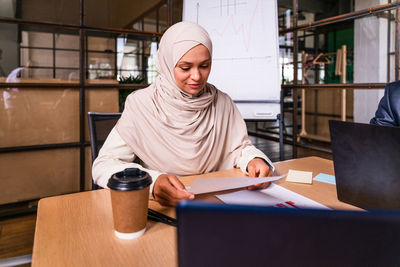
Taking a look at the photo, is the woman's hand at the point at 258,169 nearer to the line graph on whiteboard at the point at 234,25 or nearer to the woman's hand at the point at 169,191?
the woman's hand at the point at 169,191

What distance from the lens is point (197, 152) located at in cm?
122

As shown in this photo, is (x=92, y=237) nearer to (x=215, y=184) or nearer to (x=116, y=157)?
(x=215, y=184)

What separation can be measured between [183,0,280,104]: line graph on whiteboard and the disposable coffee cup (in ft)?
5.85

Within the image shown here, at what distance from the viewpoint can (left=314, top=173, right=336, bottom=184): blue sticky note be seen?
1.04m

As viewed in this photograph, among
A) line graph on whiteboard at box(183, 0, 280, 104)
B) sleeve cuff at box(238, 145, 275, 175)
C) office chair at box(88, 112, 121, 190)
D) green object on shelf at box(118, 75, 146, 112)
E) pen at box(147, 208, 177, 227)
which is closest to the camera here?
pen at box(147, 208, 177, 227)

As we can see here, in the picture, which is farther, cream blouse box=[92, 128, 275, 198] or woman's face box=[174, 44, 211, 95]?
woman's face box=[174, 44, 211, 95]

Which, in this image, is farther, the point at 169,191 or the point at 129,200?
the point at 169,191

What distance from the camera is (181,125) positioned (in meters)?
1.23

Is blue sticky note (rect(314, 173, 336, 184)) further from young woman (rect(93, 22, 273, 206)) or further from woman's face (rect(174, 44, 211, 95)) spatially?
woman's face (rect(174, 44, 211, 95))

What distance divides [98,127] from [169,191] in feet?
2.56

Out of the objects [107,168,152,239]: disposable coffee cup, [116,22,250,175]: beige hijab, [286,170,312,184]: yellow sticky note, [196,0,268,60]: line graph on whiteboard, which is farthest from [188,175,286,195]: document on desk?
[196,0,268,60]: line graph on whiteboard

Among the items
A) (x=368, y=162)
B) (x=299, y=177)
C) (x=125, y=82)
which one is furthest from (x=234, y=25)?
(x=368, y=162)

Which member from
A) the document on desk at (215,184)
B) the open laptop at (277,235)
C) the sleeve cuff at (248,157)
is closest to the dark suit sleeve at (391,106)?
the sleeve cuff at (248,157)

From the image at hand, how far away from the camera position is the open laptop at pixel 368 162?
56 centimetres
